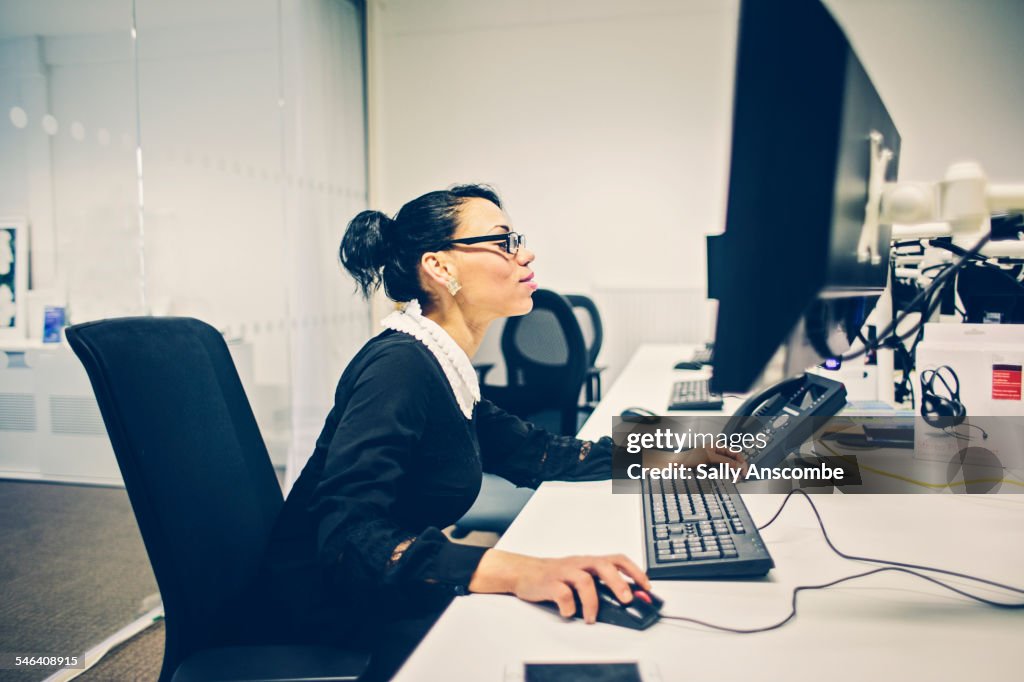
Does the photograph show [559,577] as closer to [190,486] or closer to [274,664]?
[274,664]

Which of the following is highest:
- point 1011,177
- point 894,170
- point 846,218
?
point 1011,177

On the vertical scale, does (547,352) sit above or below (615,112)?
below

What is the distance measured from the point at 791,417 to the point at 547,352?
132 cm

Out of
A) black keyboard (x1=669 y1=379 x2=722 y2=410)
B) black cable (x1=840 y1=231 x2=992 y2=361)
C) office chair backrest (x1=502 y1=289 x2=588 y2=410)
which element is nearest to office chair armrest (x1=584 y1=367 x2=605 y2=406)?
office chair backrest (x1=502 y1=289 x2=588 y2=410)

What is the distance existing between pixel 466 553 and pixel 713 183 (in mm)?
3604

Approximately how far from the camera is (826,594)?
79 centimetres

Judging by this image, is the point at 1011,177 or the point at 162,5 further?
the point at 1011,177

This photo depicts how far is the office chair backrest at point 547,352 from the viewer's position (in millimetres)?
2365

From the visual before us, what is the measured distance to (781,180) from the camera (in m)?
0.64

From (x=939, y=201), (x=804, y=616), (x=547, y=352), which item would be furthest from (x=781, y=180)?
(x=547, y=352)

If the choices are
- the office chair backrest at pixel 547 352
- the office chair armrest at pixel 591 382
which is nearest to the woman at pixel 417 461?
the office chair backrest at pixel 547 352

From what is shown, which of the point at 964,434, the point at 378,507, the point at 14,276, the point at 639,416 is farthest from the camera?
the point at 14,276

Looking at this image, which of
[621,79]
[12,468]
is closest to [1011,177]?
[621,79]

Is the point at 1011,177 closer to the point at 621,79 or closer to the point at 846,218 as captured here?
the point at 621,79
